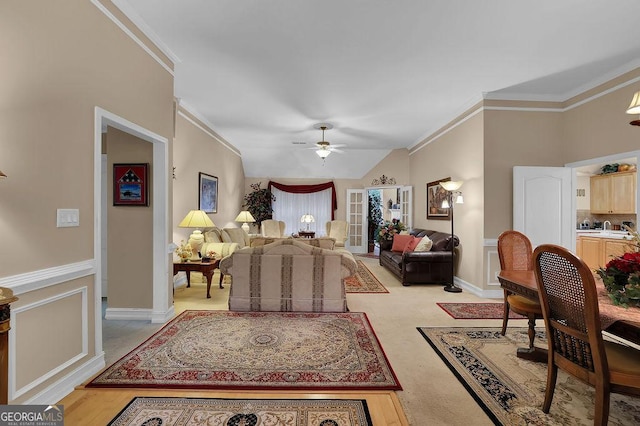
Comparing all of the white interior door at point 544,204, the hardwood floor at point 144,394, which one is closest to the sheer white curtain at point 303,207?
the white interior door at point 544,204

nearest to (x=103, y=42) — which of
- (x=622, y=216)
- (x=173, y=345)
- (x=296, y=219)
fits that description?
(x=173, y=345)

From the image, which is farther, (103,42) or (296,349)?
(296,349)

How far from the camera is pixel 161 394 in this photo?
2.14m

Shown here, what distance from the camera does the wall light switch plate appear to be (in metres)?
2.10

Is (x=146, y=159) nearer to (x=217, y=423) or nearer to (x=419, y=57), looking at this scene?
(x=217, y=423)

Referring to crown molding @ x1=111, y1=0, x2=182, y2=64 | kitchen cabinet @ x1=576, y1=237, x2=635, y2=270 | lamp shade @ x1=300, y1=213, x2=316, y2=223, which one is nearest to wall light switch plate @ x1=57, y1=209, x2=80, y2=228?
crown molding @ x1=111, y1=0, x2=182, y2=64

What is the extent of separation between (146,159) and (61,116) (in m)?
1.46

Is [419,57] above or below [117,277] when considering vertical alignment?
above

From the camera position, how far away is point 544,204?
176 inches

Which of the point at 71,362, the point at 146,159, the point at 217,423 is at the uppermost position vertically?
the point at 146,159

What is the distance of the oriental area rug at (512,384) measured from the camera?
6.37ft

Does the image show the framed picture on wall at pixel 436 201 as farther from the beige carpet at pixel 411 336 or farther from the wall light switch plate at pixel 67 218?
the wall light switch plate at pixel 67 218

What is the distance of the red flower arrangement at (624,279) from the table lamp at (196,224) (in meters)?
4.29

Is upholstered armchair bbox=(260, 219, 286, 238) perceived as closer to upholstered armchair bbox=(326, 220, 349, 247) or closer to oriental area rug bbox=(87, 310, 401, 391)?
upholstered armchair bbox=(326, 220, 349, 247)
